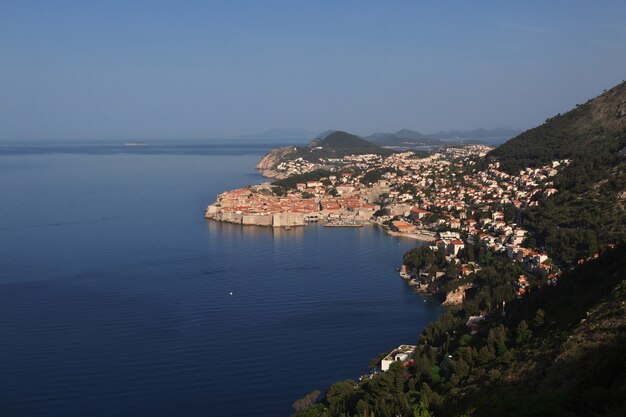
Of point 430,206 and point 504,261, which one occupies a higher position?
point 430,206

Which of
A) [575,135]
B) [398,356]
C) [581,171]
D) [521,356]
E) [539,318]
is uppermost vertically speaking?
[575,135]

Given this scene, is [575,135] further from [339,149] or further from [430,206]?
[339,149]

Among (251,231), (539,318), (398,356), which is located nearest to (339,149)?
(251,231)

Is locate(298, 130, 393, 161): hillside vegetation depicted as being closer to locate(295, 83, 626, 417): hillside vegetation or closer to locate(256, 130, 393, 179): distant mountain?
locate(256, 130, 393, 179): distant mountain

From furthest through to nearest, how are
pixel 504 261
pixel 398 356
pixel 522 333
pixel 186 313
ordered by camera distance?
pixel 504 261 < pixel 186 313 < pixel 398 356 < pixel 522 333

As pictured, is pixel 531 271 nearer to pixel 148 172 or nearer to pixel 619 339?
pixel 619 339

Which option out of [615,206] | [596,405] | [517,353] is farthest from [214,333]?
[615,206]

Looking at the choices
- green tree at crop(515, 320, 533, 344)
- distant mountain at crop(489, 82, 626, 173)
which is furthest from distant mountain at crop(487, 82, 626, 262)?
green tree at crop(515, 320, 533, 344)
